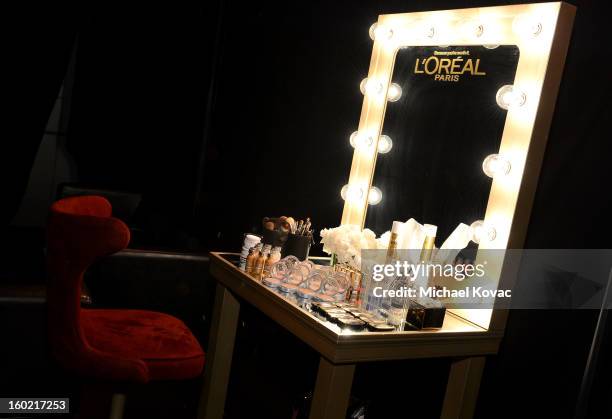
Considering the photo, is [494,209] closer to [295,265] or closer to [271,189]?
[295,265]

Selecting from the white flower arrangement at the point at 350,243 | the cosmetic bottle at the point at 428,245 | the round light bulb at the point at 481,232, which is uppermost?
the round light bulb at the point at 481,232

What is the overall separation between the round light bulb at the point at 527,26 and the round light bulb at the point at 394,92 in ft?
1.83

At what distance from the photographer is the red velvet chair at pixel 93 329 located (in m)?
1.61

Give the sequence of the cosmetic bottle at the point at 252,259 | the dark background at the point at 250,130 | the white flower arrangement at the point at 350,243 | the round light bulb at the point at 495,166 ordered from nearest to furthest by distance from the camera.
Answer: the dark background at the point at 250,130 < the round light bulb at the point at 495,166 < the white flower arrangement at the point at 350,243 < the cosmetic bottle at the point at 252,259

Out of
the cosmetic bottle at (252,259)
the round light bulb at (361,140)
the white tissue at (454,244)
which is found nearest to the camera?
the white tissue at (454,244)

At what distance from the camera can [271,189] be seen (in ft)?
11.2

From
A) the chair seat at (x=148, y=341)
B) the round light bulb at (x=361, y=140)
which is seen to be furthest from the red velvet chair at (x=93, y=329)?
the round light bulb at (x=361, y=140)

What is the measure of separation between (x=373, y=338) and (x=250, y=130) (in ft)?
7.91

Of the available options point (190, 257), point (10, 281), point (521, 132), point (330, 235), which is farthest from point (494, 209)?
point (10, 281)

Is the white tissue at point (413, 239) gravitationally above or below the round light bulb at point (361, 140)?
below

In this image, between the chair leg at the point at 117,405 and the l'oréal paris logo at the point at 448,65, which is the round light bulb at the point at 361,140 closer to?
the l'oréal paris logo at the point at 448,65

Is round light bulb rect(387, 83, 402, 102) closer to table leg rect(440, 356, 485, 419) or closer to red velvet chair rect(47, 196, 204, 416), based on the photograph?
table leg rect(440, 356, 485, 419)

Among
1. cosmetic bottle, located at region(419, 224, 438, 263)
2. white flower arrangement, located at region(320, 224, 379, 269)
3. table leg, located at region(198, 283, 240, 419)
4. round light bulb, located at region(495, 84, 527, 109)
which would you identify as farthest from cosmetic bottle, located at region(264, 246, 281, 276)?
round light bulb, located at region(495, 84, 527, 109)

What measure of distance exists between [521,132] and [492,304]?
1.72ft
